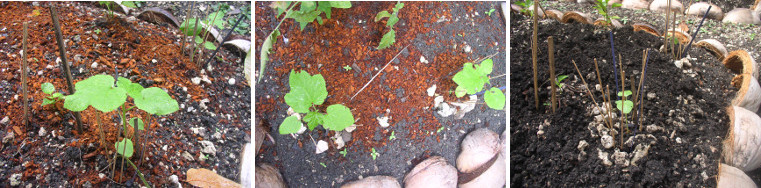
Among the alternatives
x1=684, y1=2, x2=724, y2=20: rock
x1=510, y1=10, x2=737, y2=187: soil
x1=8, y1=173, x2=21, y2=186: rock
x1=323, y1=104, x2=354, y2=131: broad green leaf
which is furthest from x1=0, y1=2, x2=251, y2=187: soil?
x1=684, y1=2, x2=724, y2=20: rock

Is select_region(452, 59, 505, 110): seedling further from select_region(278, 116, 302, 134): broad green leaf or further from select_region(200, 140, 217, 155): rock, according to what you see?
select_region(200, 140, 217, 155): rock

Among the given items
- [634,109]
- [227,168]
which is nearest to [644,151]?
[634,109]

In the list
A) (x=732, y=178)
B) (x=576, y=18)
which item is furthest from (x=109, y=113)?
(x=732, y=178)

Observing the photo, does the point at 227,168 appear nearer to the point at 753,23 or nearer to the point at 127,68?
the point at 127,68

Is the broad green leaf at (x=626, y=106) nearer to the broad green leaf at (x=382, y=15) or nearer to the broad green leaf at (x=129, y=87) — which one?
the broad green leaf at (x=382, y=15)

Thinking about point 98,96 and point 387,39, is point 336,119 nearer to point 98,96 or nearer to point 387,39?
point 387,39

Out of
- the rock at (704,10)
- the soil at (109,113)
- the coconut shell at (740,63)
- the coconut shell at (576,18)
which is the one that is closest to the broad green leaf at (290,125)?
the soil at (109,113)
